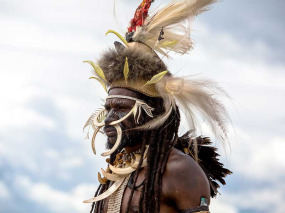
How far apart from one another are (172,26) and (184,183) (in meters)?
1.68

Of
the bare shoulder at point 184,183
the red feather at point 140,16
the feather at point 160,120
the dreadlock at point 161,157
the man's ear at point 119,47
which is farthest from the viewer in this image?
the red feather at point 140,16

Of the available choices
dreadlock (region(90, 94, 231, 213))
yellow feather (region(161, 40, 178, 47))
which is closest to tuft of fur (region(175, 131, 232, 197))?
dreadlock (region(90, 94, 231, 213))

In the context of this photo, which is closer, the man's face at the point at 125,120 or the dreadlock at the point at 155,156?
the dreadlock at the point at 155,156

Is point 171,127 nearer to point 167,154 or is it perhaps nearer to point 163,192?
point 167,154

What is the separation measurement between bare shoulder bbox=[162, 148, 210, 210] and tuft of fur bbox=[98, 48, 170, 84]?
86 centimetres

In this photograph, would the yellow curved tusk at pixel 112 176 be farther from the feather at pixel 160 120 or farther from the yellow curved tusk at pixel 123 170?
the feather at pixel 160 120

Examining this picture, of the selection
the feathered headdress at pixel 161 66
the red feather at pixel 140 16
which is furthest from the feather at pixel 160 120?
the red feather at pixel 140 16

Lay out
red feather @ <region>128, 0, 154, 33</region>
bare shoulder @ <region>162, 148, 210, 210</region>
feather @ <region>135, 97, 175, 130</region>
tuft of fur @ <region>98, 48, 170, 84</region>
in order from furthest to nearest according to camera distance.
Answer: red feather @ <region>128, 0, 154, 33</region> < tuft of fur @ <region>98, 48, 170, 84</region> < feather @ <region>135, 97, 175, 130</region> < bare shoulder @ <region>162, 148, 210, 210</region>

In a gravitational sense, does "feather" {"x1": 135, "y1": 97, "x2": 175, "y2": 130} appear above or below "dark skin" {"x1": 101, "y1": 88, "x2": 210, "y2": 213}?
above

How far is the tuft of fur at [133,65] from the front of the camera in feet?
17.3

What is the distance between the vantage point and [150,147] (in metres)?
5.17

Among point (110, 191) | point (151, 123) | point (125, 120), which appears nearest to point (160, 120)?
point (151, 123)

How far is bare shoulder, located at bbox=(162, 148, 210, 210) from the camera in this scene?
4.86 meters

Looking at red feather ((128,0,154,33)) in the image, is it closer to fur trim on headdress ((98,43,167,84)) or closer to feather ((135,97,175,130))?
fur trim on headdress ((98,43,167,84))
